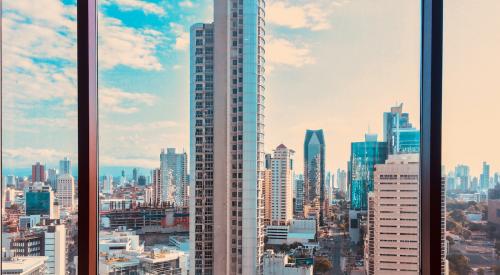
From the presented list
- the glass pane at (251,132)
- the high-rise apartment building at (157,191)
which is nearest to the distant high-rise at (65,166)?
the glass pane at (251,132)

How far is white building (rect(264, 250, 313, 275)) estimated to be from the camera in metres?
1.57

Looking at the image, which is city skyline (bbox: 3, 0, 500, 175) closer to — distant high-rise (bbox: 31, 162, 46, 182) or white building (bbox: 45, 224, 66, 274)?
distant high-rise (bbox: 31, 162, 46, 182)

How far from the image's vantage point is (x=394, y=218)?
1.49 meters

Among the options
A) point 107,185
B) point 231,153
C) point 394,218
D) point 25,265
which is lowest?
point 25,265

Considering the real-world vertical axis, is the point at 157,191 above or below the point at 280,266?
above

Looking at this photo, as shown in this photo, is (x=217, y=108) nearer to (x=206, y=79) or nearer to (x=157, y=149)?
(x=206, y=79)

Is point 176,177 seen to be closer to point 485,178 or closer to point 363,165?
point 363,165

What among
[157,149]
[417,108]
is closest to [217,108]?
[157,149]

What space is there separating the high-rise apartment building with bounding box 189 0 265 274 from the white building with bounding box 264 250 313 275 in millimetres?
41

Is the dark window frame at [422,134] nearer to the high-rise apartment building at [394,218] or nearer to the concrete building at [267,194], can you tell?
the high-rise apartment building at [394,218]

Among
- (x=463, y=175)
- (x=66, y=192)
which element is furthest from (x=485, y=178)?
(x=66, y=192)

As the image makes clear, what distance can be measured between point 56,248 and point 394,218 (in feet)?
4.40

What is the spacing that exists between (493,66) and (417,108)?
12.1 inches

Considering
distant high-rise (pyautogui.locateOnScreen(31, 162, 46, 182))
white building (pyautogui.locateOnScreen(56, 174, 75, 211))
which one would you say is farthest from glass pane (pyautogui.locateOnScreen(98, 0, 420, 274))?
distant high-rise (pyautogui.locateOnScreen(31, 162, 46, 182))
